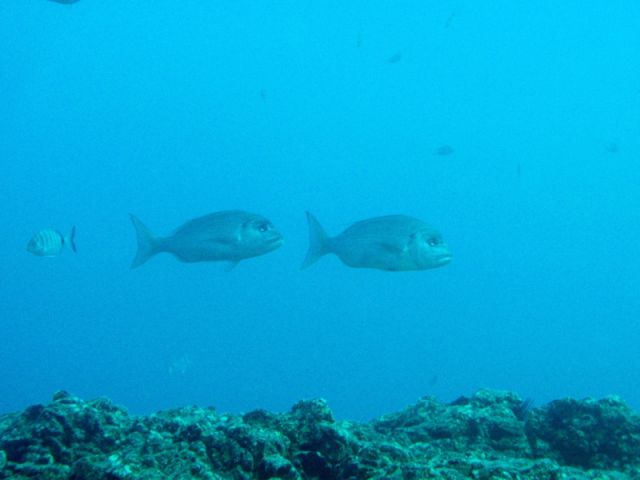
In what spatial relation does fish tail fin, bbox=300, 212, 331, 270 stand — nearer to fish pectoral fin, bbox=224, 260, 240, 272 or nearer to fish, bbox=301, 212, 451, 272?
fish, bbox=301, 212, 451, 272

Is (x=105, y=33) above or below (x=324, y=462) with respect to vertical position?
above

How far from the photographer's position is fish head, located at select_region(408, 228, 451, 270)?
5.72 meters

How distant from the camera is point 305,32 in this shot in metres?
112

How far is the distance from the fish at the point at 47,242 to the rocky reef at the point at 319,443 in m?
5.17

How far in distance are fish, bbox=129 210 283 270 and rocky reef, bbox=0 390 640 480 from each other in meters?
2.29

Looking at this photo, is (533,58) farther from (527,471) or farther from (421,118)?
(527,471)

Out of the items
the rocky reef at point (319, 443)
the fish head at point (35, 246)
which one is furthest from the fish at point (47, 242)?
the rocky reef at point (319, 443)

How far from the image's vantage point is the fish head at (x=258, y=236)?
611cm

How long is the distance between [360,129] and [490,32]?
103ft

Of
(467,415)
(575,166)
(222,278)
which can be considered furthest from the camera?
(575,166)

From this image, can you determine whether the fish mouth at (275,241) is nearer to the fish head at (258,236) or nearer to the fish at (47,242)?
the fish head at (258,236)

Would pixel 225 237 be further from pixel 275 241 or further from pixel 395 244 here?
pixel 395 244

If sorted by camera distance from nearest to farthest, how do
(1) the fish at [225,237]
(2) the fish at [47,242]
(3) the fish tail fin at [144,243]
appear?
(1) the fish at [225,237]
(3) the fish tail fin at [144,243]
(2) the fish at [47,242]

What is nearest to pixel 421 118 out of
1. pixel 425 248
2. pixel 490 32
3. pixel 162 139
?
pixel 490 32
